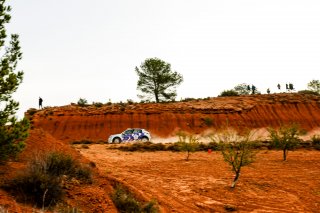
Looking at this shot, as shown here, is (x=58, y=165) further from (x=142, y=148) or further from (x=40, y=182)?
(x=142, y=148)

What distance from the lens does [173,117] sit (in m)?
45.4

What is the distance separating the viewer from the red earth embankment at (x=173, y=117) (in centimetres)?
4294

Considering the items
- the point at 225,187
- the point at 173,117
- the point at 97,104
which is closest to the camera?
the point at 225,187

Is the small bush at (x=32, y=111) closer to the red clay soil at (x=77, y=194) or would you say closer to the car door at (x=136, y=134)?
the car door at (x=136, y=134)

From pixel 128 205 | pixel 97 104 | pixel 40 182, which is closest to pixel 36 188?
pixel 40 182

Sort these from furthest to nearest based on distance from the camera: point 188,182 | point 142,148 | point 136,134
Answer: point 136,134, point 142,148, point 188,182

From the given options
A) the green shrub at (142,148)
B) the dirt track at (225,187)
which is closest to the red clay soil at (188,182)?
the dirt track at (225,187)

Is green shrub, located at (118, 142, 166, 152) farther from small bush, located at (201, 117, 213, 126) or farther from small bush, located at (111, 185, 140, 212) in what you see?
small bush, located at (201, 117, 213, 126)

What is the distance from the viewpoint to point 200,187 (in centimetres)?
1195

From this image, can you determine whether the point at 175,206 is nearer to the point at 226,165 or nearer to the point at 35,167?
the point at 35,167

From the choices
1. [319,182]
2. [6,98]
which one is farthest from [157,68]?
[6,98]

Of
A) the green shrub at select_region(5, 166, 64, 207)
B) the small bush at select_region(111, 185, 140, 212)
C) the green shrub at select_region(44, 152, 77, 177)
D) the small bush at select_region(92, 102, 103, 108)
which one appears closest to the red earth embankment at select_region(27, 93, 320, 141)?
the small bush at select_region(92, 102, 103, 108)

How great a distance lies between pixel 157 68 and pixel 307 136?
24.8 meters

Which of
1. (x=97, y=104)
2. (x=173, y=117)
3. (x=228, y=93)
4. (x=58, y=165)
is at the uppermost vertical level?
(x=228, y=93)
